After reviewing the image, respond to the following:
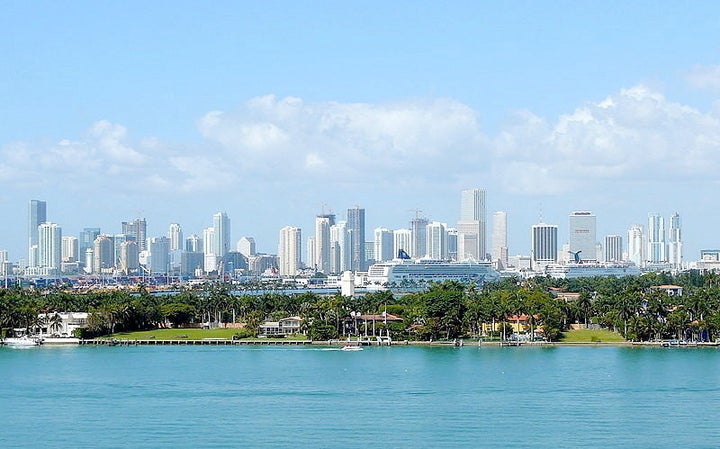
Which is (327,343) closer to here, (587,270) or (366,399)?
(366,399)

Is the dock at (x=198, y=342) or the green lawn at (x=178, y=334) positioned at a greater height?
the green lawn at (x=178, y=334)

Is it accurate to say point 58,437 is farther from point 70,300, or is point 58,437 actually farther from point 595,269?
point 595,269

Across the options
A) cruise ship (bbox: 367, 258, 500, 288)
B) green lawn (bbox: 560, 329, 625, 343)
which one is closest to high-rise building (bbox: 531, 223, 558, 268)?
cruise ship (bbox: 367, 258, 500, 288)

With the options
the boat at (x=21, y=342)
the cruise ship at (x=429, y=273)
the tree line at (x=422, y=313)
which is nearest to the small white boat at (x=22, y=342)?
the boat at (x=21, y=342)

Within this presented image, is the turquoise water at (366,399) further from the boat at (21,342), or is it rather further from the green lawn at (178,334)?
the green lawn at (178,334)

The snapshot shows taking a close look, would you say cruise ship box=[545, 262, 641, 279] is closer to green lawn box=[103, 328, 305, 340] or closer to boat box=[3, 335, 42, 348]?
green lawn box=[103, 328, 305, 340]

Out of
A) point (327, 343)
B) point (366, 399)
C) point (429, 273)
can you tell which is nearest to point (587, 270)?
point (429, 273)

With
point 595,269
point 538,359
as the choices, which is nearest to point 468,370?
point 538,359

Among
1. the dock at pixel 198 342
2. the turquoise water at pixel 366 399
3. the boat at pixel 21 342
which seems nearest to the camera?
the turquoise water at pixel 366 399
